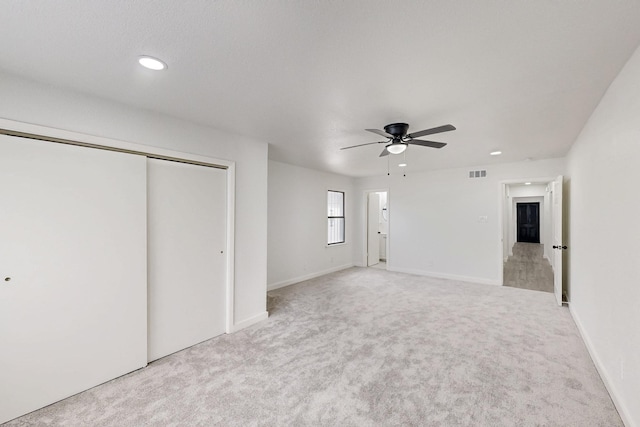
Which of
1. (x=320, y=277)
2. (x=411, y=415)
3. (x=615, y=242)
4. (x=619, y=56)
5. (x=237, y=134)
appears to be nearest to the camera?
(x=619, y=56)

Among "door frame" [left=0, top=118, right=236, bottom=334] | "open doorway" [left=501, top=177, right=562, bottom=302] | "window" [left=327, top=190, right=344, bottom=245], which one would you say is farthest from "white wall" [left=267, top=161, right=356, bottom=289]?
"open doorway" [left=501, top=177, right=562, bottom=302]

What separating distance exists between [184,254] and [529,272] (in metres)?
7.37

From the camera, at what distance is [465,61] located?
5.75 feet

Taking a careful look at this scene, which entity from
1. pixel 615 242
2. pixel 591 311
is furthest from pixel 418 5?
pixel 591 311

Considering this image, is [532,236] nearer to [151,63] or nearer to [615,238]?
[615,238]

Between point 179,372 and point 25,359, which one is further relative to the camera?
point 179,372

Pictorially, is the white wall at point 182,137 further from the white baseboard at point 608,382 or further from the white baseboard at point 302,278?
the white baseboard at point 608,382

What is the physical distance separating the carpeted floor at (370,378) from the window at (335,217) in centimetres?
302

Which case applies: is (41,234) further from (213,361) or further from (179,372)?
(213,361)

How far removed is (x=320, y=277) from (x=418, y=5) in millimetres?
5332

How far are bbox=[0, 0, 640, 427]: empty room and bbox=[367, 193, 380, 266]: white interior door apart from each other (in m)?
3.50

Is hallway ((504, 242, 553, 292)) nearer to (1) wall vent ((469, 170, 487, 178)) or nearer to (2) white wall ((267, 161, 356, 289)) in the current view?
(1) wall vent ((469, 170, 487, 178))

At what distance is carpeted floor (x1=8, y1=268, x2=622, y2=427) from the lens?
6.25ft

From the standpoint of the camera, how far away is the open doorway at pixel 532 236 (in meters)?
4.75
